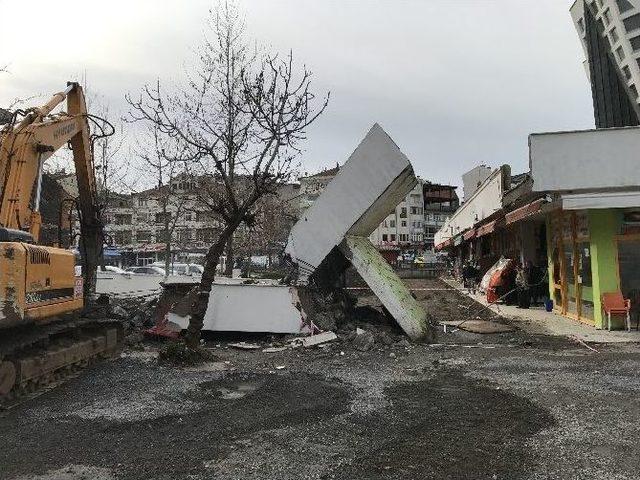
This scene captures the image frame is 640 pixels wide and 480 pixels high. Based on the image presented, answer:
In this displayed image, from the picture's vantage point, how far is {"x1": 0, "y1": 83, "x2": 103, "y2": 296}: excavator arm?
798cm

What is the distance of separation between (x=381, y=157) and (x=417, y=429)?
24.8ft

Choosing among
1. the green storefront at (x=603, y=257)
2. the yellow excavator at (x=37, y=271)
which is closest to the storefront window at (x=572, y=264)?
the green storefront at (x=603, y=257)

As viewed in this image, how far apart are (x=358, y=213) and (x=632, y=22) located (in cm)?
1109

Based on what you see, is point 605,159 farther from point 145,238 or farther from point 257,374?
point 145,238

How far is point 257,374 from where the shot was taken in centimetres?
881

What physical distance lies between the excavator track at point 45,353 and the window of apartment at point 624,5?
16.6m

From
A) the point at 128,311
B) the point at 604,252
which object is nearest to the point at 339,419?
the point at 128,311

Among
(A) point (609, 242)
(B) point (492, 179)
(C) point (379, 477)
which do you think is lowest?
(C) point (379, 477)

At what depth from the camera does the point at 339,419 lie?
6.29 m

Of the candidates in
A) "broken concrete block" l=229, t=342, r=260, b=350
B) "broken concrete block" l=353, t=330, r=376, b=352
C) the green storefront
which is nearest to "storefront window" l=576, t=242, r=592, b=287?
the green storefront

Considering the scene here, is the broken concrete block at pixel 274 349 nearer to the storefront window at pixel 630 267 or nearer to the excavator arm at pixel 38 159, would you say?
the excavator arm at pixel 38 159

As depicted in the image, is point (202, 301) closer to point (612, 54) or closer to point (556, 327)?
point (556, 327)

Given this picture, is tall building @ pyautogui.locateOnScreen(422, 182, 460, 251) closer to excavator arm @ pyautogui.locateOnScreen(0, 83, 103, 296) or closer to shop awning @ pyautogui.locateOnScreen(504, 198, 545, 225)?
shop awning @ pyautogui.locateOnScreen(504, 198, 545, 225)

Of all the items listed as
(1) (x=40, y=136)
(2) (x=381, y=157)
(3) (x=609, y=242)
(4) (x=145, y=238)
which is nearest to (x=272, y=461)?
(1) (x=40, y=136)
